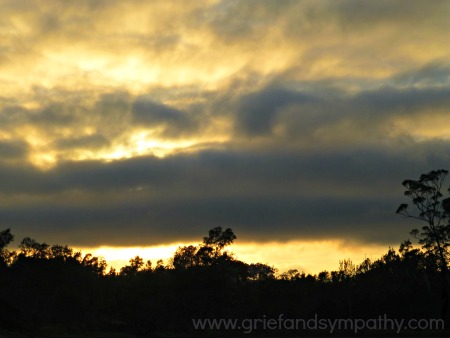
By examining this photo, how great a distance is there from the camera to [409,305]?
116m

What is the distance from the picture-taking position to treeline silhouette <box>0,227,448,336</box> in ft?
309

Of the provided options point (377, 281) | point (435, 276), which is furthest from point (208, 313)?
point (435, 276)

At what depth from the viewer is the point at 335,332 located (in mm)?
98062

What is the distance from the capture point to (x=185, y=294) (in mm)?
110188

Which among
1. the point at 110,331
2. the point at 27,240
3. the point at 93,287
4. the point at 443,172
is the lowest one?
the point at 110,331

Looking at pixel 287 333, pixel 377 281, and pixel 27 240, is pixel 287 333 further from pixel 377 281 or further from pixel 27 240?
pixel 27 240

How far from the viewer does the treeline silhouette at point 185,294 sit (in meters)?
94.1

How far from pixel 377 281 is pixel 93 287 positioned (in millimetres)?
61439

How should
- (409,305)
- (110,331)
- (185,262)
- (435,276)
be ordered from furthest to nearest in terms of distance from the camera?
1. (185,262)
2. (435,276)
3. (409,305)
4. (110,331)

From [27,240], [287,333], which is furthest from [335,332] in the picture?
[27,240]

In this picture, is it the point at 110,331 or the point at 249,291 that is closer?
the point at 110,331

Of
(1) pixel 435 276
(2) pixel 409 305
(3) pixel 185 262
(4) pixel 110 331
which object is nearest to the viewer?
(4) pixel 110 331

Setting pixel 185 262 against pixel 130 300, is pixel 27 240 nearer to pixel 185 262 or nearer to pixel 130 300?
pixel 130 300

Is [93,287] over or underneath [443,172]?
underneath
